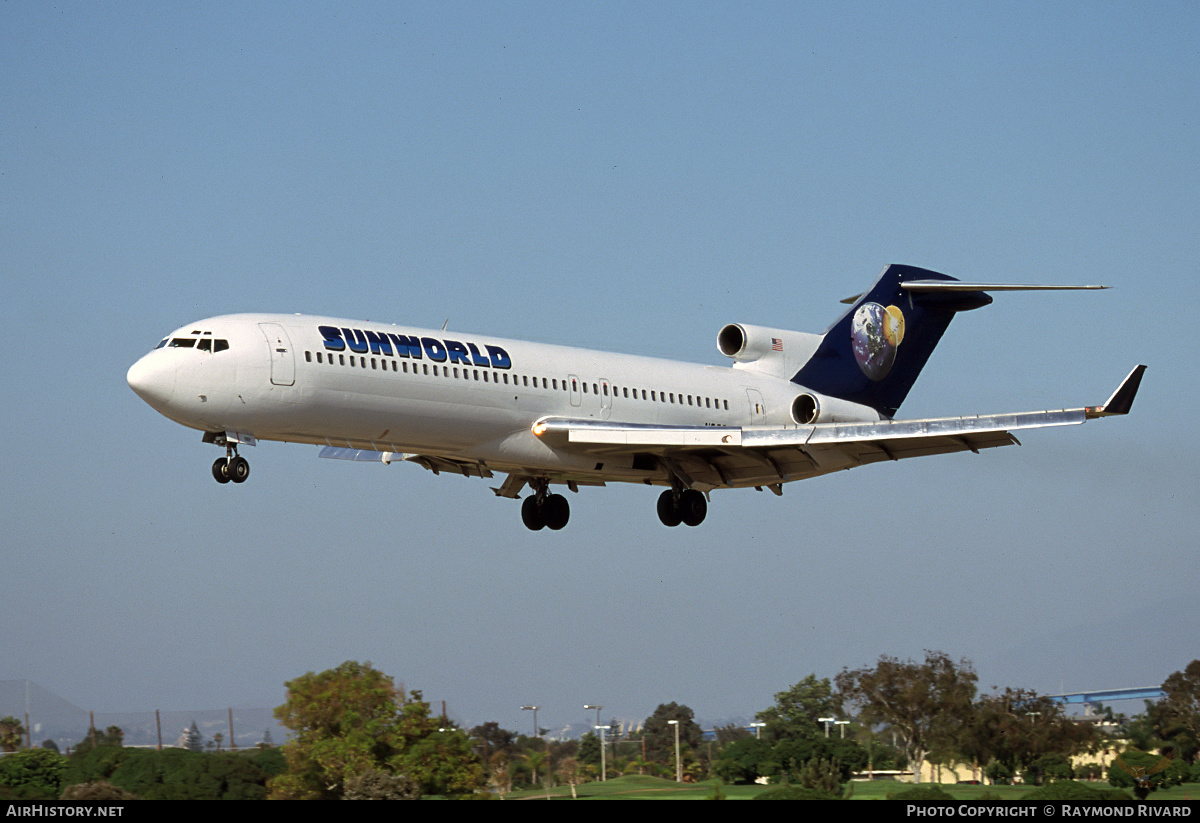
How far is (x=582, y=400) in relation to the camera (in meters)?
31.8

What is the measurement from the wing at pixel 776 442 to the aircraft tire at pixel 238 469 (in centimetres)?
650

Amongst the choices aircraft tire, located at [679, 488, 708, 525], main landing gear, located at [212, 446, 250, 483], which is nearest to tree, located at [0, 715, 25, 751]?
main landing gear, located at [212, 446, 250, 483]

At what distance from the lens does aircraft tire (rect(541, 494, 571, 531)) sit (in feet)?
116

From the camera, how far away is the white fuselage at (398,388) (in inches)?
1029

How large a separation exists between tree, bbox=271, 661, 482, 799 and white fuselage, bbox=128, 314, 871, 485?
7152 millimetres

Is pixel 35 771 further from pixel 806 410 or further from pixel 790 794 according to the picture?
pixel 806 410

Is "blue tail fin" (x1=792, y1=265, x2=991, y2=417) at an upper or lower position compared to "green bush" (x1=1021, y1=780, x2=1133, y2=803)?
upper

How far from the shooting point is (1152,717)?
39.6 metres

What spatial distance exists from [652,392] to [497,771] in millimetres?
9527

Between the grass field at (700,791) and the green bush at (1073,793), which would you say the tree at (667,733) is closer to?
the grass field at (700,791)

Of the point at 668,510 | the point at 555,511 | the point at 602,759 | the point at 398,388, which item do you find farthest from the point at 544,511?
the point at 398,388

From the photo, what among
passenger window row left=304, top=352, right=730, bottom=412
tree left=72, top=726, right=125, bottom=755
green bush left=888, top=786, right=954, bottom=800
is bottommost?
green bush left=888, top=786, right=954, bottom=800

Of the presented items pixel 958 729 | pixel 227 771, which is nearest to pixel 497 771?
pixel 227 771

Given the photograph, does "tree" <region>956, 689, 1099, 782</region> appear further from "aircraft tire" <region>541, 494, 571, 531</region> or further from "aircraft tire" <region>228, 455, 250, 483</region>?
"aircraft tire" <region>228, 455, 250, 483</region>
